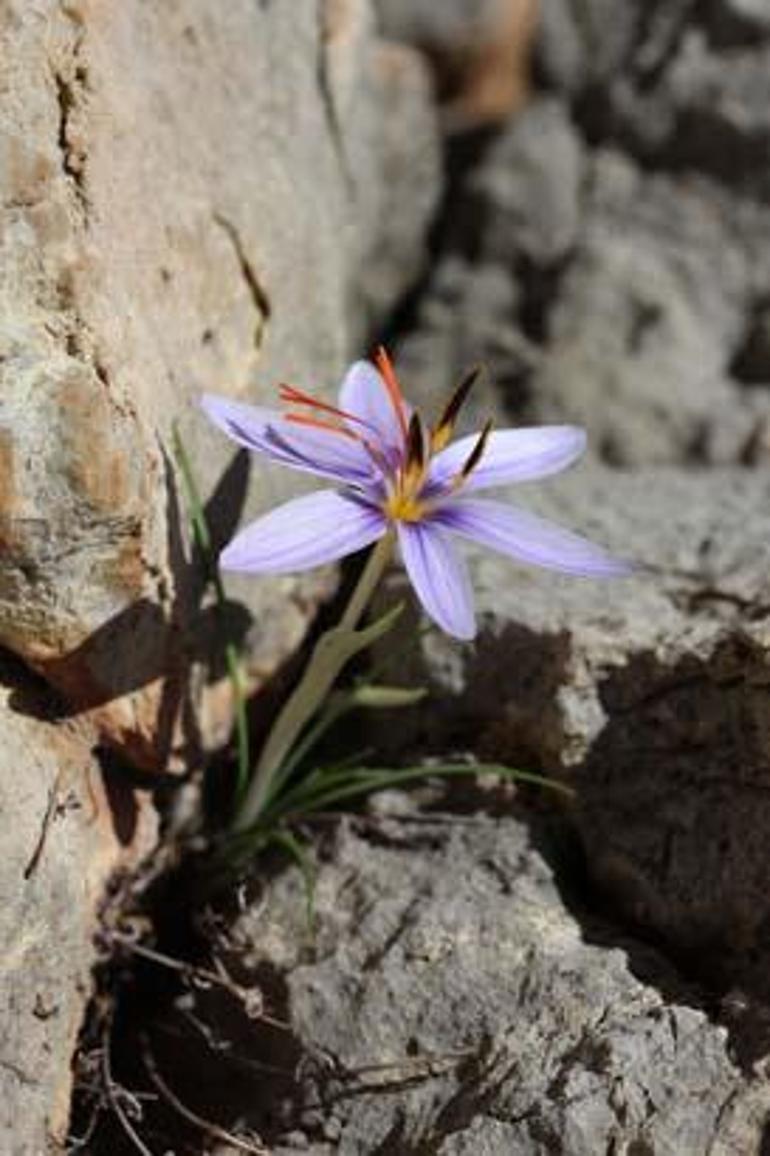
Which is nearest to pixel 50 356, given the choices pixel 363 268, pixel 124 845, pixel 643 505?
pixel 124 845

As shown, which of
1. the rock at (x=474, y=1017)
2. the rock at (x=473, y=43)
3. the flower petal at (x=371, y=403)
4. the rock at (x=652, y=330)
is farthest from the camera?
the rock at (x=473, y=43)

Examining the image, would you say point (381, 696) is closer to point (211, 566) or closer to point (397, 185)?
point (211, 566)

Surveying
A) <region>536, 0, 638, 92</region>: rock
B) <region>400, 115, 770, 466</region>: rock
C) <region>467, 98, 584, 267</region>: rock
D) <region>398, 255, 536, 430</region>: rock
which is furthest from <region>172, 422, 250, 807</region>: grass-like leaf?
<region>536, 0, 638, 92</region>: rock

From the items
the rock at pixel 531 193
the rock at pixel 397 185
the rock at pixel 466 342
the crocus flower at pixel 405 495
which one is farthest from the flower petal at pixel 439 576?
the rock at pixel 531 193

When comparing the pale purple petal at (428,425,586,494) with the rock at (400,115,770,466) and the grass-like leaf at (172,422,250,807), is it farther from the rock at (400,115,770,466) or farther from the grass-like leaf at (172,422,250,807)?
the rock at (400,115,770,466)

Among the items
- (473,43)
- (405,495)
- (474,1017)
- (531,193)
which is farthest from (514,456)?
(473,43)

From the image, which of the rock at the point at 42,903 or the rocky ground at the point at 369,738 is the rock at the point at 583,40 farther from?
the rock at the point at 42,903
